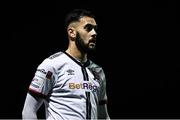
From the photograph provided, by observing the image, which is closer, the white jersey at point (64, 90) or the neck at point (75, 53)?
the white jersey at point (64, 90)

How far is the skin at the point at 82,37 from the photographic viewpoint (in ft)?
7.48

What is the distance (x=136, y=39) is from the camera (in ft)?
17.2

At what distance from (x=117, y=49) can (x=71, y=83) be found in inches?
117

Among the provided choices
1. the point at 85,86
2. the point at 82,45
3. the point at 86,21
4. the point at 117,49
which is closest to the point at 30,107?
the point at 85,86

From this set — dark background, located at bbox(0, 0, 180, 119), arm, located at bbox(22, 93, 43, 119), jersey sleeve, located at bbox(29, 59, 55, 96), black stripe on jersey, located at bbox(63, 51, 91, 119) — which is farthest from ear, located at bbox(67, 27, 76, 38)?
dark background, located at bbox(0, 0, 180, 119)

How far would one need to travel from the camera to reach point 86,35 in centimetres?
229

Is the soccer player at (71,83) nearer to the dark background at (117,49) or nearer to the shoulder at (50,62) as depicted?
the shoulder at (50,62)

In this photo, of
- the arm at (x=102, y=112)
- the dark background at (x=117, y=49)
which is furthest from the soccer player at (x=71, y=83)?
the dark background at (x=117, y=49)

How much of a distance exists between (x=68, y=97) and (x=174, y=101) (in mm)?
3087

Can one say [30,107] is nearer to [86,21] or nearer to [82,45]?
[82,45]

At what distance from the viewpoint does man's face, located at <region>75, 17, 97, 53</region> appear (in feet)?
7.47

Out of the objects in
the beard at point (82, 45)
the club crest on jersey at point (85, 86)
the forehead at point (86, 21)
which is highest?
the forehead at point (86, 21)

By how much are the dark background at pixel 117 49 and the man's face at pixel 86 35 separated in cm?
251

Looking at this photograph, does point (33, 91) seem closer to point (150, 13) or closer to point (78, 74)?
Result: point (78, 74)
